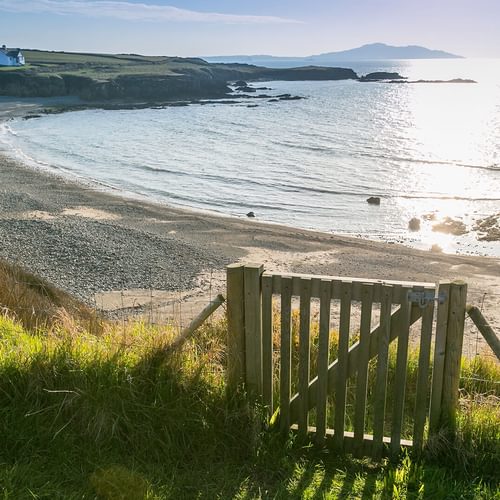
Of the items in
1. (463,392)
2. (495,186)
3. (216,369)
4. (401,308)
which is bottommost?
(495,186)

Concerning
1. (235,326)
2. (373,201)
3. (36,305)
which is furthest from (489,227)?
(235,326)

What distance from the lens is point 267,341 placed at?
5.14m

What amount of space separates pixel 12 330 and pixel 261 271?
2709mm

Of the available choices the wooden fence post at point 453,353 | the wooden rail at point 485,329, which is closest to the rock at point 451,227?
the wooden rail at point 485,329

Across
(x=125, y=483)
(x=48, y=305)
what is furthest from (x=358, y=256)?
(x=125, y=483)

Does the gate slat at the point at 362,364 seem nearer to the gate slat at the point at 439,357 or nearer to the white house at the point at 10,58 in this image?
the gate slat at the point at 439,357

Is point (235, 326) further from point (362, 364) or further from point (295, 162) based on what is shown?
point (295, 162)

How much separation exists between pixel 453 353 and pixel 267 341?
4.99 ft

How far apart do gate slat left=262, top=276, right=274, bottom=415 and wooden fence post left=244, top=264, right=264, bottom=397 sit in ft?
0.12

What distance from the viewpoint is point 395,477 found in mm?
4551

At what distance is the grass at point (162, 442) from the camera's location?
442 centimetres

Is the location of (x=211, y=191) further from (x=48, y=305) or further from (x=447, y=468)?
(x=447, y=468)

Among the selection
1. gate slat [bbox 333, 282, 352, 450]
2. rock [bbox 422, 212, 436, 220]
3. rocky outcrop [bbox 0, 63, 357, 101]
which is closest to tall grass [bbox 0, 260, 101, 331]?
gate slat [bbox 333, 282, 352, 450]

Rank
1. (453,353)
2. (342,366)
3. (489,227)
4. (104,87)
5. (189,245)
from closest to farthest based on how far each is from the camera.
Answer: (453,353), (342,366), (189,245), (489,227), (104,87)
